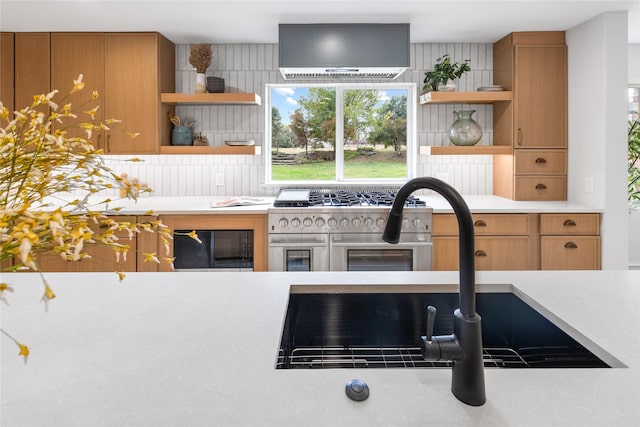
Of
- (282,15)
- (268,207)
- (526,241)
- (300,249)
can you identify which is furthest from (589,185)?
(282,15)

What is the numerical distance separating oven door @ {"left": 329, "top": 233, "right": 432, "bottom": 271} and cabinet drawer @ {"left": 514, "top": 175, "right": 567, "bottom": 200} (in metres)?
0.97

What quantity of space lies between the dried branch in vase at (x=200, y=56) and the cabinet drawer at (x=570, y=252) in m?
2.92

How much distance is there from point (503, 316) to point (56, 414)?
1.20 metres

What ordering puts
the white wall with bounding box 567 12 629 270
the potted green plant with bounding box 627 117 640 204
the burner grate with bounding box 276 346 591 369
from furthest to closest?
the potted green plant with bounding box 627 117 640 204, the white wall with bounding box 567 12 629 270, the burner grate with bounding box 276 346 591 369

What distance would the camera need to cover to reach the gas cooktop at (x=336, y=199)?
11.0ft

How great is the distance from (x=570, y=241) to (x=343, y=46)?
219 centimetres

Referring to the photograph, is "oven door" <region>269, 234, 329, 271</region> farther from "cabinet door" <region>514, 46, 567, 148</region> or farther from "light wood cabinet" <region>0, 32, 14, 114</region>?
"light wood cabinet" <region>0, 32, 14, 114</region>

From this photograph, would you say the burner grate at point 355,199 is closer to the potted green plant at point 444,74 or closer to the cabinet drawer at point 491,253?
the cabinet drawer at point 491,253

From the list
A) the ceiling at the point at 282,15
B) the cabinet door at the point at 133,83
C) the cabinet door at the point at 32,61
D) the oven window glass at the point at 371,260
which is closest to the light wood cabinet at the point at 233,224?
the oven window glass at the point at 371,260

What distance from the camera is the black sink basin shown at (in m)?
1.39

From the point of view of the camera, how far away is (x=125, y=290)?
144 centimetres

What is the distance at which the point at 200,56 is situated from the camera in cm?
372

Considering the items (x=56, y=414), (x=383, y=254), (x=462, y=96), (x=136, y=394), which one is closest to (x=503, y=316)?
(x=136, y=394)

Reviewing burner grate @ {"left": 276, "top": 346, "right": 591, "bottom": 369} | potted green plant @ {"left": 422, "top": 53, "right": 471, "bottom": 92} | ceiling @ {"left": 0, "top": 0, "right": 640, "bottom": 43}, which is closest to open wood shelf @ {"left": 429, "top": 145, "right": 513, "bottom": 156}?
potted green plant @ {"left": 422, "top": 53, "right": 471, "bottom": 92}
